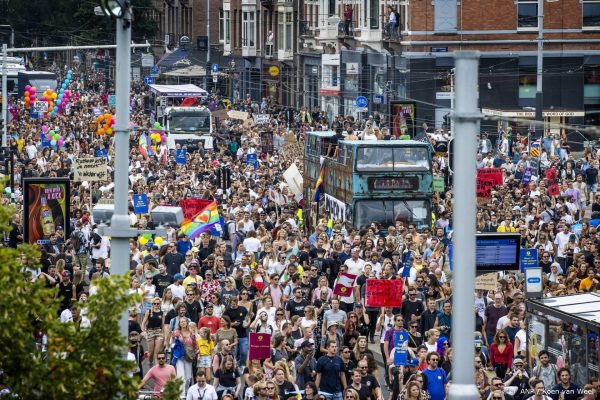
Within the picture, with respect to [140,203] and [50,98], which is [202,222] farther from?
[50,98]

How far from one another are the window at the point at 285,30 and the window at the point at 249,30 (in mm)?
5743

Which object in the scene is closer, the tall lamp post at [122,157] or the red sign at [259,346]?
the tall lamp post at [122,157]

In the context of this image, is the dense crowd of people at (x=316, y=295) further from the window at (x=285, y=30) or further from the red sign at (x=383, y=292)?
the window at (x=285, y=30)

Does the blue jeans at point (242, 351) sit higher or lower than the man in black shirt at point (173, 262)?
lower

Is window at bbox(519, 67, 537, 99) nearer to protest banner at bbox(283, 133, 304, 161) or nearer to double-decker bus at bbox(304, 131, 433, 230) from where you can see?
protest banner at bbox(283, 133, 304, 161)

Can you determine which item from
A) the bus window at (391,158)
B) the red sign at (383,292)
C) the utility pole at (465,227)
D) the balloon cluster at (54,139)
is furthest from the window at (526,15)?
the utility pole at (465,227)

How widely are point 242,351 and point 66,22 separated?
85.6m

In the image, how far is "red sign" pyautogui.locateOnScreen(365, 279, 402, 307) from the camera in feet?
68.2

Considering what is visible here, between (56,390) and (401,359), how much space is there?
32.7 ft

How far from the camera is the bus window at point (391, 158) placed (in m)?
31.9

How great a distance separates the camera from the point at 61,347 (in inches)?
346

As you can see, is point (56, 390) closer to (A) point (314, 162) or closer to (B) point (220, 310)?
(B) point (220, 310)

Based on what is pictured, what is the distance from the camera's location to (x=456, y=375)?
9.47m

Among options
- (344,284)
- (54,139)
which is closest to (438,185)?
(344,284)
